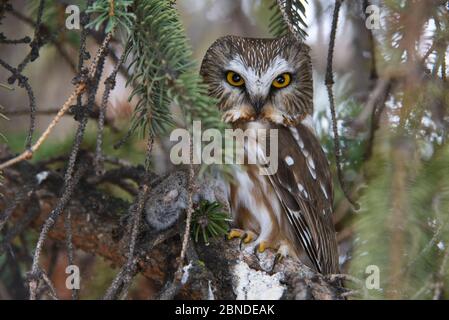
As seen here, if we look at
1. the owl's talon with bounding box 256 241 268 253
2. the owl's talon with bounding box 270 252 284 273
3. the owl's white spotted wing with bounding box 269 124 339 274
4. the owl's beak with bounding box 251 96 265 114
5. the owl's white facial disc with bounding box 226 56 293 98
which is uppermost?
the owl's white facial disc with bounding box 226 56 293 98

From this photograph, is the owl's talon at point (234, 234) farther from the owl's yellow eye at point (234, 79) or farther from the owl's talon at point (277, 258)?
the owl's yellow eye at point (234, 79)

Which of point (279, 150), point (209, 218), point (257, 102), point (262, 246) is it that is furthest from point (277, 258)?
point (257, 102)

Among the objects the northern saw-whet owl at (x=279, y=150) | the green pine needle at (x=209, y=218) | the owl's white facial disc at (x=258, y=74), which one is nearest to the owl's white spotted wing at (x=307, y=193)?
the northern saw-whet owl at (x=279, y=150)

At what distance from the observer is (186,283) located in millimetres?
2137

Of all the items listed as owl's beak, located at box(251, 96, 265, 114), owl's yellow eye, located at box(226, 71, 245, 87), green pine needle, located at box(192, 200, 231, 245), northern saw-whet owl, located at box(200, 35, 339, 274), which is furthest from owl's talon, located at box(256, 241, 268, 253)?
owl's yellow eye, located at box(226, 71, 245, 87)

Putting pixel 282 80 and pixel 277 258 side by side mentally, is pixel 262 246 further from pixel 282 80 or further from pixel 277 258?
pixel 282 80

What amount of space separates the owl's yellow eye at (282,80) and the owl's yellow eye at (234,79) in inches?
6.2

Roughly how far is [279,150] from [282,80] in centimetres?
35

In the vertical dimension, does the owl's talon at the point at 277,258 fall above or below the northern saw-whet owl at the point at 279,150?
below

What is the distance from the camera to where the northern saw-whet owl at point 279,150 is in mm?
2818

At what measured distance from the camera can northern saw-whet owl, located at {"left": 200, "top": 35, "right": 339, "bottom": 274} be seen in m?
2.82

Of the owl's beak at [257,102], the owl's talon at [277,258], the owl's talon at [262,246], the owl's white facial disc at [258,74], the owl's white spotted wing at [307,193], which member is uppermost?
the owl's white facial disc at [258,74]

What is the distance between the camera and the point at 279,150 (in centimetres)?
291

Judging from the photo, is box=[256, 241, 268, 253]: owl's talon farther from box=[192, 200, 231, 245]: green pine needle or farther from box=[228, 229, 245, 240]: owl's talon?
box=[192, 200, 231, 245]: green pine needle
